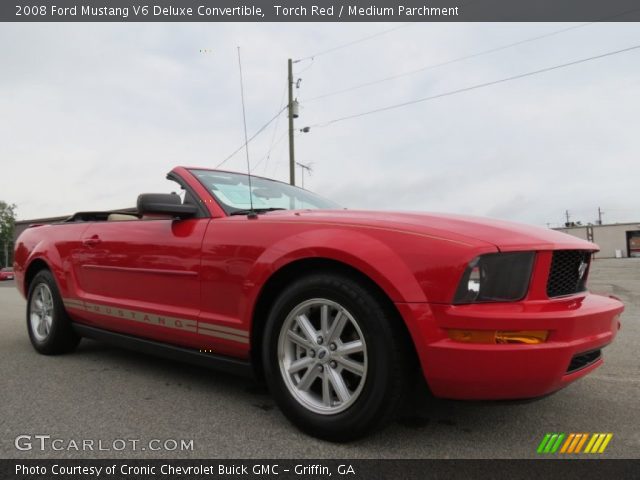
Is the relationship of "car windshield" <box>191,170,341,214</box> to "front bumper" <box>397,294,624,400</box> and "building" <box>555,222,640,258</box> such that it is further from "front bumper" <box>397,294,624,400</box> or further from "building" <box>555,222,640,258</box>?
"building" <box>555,222,640,258</box>

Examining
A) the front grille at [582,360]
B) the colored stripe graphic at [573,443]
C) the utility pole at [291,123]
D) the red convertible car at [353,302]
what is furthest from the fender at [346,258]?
the utility pole at [291,123]

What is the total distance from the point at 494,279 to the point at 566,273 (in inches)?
21.3

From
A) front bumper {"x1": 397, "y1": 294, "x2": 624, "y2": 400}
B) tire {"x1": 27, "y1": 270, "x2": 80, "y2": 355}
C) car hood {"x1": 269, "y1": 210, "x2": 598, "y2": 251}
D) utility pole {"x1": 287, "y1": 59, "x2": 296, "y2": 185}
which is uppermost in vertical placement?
utility pole {"x1": 287, "y1": 59, "x2": 296, "y2": 185}

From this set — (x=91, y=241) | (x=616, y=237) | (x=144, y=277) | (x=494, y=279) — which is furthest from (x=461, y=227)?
(x=616, y=237)

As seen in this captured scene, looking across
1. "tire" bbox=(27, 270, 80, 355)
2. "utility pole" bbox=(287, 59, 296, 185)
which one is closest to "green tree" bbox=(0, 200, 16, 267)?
"utility pole" bbox=(287, 59, 296, 185)

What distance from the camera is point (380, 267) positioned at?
2.08m

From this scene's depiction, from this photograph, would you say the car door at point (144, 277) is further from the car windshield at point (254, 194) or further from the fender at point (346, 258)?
the fender at point (346, 258)

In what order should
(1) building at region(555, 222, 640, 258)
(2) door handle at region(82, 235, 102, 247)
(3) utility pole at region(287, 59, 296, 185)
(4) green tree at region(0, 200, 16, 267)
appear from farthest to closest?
(4) green tree at region(0, 200, 16, 267)
(1) building at region(555, 222, 640, 258)
(3) utility pole at region(287, 59, 296, 185)
(2) door handle at region(82, 235, 102, 247)

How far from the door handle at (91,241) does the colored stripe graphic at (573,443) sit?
314 cm

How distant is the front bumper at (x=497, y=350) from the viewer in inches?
73.5

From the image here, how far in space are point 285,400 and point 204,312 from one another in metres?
0.74

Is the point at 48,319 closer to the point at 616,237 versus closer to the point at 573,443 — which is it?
the point at 573,443

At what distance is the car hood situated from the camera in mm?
2037

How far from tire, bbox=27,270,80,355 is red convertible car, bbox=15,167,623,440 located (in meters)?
1.03
